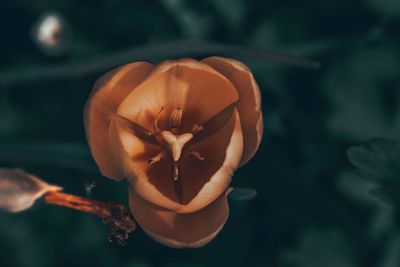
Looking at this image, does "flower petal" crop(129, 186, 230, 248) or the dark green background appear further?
the dark green background

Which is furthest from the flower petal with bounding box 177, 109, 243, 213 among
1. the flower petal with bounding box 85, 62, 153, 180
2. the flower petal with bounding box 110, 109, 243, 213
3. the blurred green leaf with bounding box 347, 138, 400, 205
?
the blurred green leaf with bounding box 347, 138, 400, 205

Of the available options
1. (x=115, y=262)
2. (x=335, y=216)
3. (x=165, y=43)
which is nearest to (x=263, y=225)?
(x=335, y=216)

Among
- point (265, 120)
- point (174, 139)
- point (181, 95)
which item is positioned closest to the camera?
point (174, 139)

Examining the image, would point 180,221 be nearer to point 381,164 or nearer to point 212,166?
point 212,166

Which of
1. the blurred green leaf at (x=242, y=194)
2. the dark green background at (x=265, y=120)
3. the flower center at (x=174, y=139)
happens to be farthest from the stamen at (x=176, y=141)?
the dark green background at (x=265, y=120)

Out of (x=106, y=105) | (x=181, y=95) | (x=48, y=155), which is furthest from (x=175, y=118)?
(x=48, y=155)

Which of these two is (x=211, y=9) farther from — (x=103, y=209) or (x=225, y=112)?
(x=103, y=209)

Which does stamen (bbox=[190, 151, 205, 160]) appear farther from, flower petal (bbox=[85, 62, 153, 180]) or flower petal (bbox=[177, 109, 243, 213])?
flower petal (bbox=[85, 62, 153, 180])
